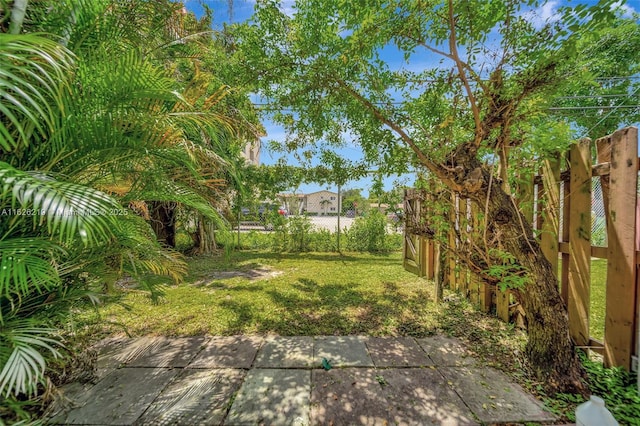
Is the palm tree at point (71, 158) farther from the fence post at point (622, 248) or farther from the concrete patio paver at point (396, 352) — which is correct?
the fence post at point (622, 248)

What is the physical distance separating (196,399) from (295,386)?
72 centimetres

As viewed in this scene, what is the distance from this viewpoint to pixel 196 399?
6.08 ft

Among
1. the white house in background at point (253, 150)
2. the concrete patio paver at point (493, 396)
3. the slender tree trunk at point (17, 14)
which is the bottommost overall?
the concrete patio paver at point (493, 396)

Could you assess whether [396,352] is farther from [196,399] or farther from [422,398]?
A: [196,399]

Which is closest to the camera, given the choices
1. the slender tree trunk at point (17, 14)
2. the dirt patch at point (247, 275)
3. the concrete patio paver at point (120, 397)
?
the slender tree trunk at point (17, 14)

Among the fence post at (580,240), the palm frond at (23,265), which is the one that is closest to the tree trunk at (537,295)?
the fence post at (580,240)

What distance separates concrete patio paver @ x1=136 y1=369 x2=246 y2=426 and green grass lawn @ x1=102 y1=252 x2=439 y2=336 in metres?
0.76

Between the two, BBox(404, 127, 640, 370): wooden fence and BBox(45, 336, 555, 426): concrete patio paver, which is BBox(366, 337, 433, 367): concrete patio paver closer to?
BBox(45, 336, 555, 426): concrete patio paver

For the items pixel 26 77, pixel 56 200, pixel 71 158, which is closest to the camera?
pixel 56 200

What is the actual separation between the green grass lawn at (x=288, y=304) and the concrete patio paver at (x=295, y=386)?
0.32 metres

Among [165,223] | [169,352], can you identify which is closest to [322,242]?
[165,223]

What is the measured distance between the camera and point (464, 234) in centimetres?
262

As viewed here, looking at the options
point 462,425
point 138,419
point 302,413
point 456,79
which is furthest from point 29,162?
point 456,79

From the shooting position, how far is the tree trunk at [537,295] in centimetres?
195
